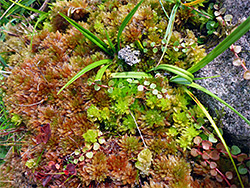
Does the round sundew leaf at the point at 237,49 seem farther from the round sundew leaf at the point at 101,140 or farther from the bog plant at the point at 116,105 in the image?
the round sundew leaf at the point at 101,140

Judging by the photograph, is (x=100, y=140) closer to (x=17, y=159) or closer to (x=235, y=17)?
(x=17, y=159)

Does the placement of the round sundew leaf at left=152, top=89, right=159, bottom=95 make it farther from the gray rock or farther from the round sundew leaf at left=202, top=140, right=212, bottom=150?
the round sundew leaf at left=202, top=140, right=212, bottom=150

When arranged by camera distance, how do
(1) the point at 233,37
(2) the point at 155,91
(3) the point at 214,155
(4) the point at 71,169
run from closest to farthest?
(1) the point at 233,37 < (3) the point at 214,155 < (4) the point at 71,169 < (2) the point at 155,91

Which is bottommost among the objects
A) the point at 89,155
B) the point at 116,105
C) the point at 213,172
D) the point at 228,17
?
the point at 89,155

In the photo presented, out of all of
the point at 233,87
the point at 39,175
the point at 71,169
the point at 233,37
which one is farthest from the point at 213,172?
the point at 39,175

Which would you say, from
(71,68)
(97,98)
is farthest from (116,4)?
(97,98)

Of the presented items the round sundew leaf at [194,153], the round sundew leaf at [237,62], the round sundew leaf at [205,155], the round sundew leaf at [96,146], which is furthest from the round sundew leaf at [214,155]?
the round sundew leaf at [96,146]

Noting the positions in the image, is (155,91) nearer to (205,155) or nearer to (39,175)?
(205,155)
